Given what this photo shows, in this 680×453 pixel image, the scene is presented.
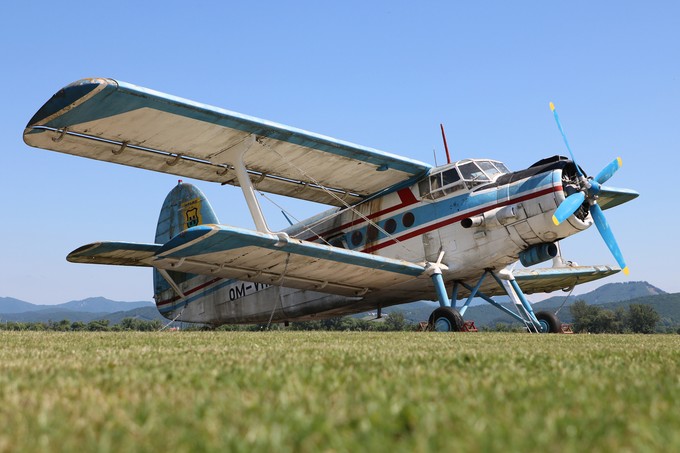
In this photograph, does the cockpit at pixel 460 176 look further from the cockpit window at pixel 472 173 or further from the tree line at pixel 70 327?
the tree line at pixel 70 327

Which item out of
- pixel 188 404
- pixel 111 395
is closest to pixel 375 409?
pixel 188 404

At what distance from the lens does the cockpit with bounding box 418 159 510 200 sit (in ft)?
39.2

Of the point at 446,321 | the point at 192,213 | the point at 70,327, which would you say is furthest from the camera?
the point at 70,327

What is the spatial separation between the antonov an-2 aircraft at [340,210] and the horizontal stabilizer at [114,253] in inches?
1.3

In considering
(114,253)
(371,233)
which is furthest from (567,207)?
(114,253)

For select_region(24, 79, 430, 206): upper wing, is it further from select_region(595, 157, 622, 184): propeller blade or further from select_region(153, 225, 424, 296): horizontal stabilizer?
select_region(595, 157, 622, 184): propeller blade

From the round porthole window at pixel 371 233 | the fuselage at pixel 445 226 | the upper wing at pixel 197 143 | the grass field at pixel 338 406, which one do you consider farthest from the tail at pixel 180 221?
the grass field at pixel 338 406

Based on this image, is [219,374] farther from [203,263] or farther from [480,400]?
[203,263]

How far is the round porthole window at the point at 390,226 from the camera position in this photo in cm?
1301

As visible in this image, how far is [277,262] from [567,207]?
17.5 ft

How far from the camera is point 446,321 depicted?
1077 cm

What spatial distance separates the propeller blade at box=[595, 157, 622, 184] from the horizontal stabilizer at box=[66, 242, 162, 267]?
9014 mm

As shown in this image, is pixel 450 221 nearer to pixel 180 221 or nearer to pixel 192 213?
pixel 192 213

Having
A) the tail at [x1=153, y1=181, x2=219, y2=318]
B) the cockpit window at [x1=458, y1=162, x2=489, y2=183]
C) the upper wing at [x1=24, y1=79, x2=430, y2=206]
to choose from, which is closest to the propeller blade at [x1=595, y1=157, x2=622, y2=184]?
the cockpit window at [x1=458, y1=162, x2=489, y2=183]
